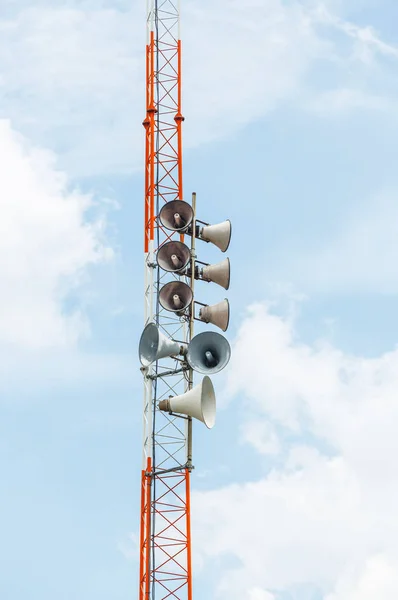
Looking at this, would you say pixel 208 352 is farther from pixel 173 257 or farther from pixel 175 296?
pixel 173 257

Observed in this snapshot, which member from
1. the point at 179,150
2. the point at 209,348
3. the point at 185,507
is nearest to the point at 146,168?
the point at 179,150

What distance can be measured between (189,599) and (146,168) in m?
16.3

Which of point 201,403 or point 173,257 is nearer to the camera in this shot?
point 201,403

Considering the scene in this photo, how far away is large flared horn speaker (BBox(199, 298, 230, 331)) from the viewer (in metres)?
52.9

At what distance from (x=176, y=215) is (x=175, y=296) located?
3.41 m

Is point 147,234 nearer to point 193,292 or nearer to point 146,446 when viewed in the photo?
point 193,292

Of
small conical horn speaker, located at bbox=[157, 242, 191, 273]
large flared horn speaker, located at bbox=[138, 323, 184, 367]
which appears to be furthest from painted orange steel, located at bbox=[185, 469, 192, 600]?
small conical horn speaker, located at bbox=[157, 242, 191, 273]

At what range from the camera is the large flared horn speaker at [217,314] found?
5291cm

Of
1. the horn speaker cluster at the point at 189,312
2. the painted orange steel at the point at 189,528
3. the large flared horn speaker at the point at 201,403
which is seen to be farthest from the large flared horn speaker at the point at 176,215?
the painted orange steel at the point at 189,528

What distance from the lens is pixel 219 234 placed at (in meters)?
54.6

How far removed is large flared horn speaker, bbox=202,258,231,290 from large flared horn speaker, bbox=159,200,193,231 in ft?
6.12

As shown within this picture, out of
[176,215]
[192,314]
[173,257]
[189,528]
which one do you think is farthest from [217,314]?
[189,528]

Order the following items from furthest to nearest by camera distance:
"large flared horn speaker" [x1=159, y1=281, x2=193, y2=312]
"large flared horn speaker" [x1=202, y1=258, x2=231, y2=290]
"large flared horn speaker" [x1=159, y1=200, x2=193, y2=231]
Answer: "large flared horn speaker" [x1=159, y1=200, x2=193, y2=231], "large flared horn speaker" [x1=202, y1=258, x2=231, y2=290], "large flared horn speaker" [x1=159, y1=281, x2=193, y2=312]

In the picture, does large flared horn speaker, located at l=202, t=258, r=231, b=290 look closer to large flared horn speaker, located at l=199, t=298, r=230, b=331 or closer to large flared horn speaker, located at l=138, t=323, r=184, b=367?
large flared horn speaker, located at l=199, t=298, r=230, b=331
